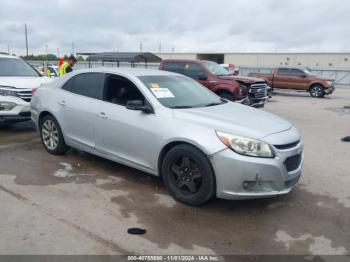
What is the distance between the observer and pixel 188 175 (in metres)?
4.01

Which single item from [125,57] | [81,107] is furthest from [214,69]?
[125,57]

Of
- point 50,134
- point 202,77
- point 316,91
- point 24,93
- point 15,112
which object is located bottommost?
point 50,134

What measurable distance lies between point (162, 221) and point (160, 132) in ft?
3.41

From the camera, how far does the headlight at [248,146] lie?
3.68 metres

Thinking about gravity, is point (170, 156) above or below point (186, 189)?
above

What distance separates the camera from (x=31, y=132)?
7746 mm

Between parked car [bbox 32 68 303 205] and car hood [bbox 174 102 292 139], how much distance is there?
1 cm

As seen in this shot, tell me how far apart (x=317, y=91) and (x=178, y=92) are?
1724 cm

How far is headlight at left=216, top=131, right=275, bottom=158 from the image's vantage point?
3.68 meters

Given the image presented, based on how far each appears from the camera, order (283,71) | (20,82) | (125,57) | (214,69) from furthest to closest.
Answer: (125,57) < (283,71) < (214,69) < (20,82)

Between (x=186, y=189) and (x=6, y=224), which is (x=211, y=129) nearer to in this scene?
(x=186, y=189)

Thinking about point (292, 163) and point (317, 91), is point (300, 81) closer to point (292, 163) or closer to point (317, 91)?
point (317, 91)

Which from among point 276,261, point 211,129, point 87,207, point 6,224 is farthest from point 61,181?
point 276,261

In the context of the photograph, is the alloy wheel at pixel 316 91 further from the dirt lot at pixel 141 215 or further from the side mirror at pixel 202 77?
the dirt lot at pixel 141 215
